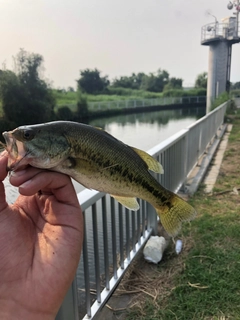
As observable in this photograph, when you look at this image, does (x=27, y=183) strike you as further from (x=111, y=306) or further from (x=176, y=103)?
(x=176, y=103)

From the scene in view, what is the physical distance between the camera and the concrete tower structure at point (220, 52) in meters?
28.2

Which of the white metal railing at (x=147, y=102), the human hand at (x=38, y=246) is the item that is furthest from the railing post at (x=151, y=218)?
the white metal railing at (x=147, y=102)

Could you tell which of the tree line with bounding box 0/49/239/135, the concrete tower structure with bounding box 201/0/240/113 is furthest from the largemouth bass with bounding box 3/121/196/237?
the concrete tower structure with bounding box 201/0/240/113

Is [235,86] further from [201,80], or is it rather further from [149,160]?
[149,160]

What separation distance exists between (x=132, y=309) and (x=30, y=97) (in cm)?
470

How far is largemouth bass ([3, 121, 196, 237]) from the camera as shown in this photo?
107cm

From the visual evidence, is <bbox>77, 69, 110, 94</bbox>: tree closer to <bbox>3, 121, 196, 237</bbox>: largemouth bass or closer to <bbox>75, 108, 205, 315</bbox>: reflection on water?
<bbox>75, 108, 205, 315</bbox>: reflection on water

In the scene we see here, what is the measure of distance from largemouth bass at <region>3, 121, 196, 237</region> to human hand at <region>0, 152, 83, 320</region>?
4 cm

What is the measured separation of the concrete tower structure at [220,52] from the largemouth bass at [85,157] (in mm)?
27824

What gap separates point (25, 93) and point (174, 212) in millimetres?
4893

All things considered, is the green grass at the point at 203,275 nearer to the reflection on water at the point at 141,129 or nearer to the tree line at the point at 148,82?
the reflection on water at the point at 141,129

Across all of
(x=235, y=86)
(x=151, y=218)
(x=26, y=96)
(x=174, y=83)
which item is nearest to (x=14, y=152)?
(x=151, y=218)

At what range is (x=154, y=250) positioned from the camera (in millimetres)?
2977

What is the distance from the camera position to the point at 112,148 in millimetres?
1265
